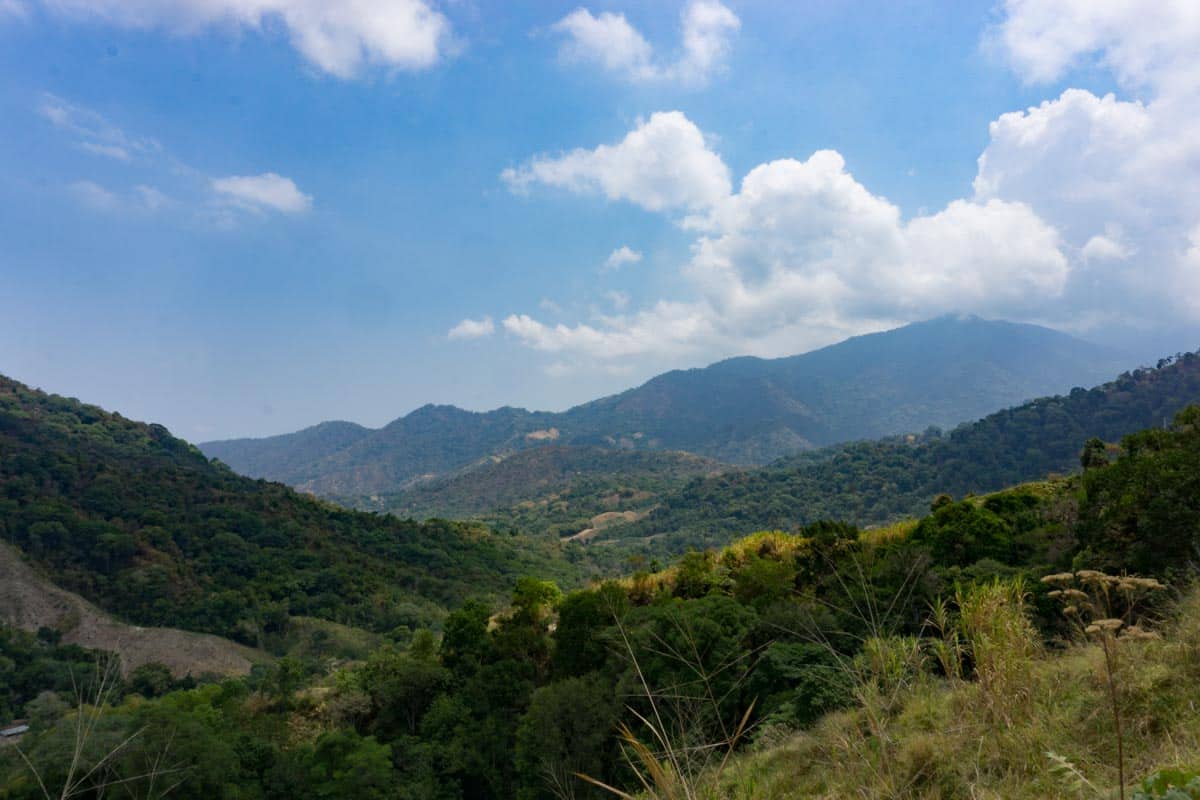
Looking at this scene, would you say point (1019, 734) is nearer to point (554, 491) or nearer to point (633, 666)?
point (633, 666)

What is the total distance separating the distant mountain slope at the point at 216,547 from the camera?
52812 mm

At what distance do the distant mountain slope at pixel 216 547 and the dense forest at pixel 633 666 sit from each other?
117ft

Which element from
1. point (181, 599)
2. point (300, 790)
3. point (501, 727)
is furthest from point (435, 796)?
point (181, 599)

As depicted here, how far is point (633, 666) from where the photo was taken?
7.62 metres

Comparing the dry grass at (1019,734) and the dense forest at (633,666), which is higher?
the dry grass at (1019,734)

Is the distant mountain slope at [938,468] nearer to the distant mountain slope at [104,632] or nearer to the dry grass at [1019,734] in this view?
the distant mountain slope at [104,632]

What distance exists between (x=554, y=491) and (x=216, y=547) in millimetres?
111112

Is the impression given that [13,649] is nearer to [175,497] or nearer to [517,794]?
[175,497]

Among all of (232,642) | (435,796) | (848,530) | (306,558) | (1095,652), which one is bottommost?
(232,642)

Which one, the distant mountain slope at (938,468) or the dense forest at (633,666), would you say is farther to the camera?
the distant mountain slope at (938,468)

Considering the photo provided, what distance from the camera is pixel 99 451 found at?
8306 cm

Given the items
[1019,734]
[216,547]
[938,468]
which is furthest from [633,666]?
[938,468]

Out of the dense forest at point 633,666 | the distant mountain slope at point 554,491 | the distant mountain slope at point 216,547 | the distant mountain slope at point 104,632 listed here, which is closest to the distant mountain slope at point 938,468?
the distant mountain slope at point 554,491

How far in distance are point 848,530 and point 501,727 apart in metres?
11.0
